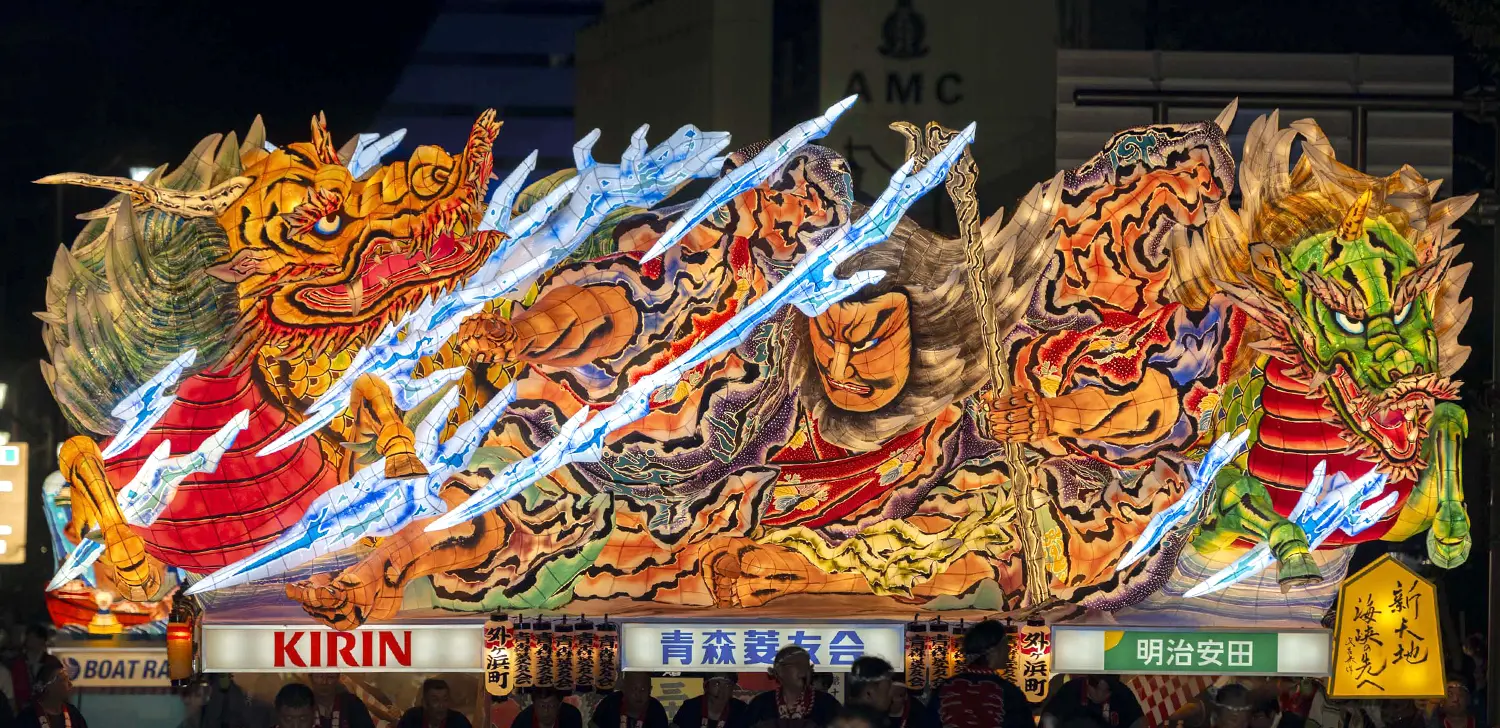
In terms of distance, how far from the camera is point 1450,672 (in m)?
8.99

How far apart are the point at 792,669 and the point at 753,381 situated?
1.47m

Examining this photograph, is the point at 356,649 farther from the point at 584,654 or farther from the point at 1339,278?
the point at 1339,278

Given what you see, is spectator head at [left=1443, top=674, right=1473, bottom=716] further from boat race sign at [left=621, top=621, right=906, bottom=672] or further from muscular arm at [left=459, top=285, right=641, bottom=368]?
muscular arm at [left=459, top=285, right=641, bottom=368]

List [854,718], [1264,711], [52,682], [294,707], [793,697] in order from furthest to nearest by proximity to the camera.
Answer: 1. [1264,711]
2. [52,682]
3. [793,697]
4. [294,707]
5. [854,718]

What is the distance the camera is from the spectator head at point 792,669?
25.0ft

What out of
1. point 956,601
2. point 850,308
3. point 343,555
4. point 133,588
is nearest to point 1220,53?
point 850,308

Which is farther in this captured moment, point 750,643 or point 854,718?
point 750,643

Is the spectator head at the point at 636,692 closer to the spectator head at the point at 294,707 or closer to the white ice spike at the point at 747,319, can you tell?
the white ice spike at the point at 747,319

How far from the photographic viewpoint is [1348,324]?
8688 millimetres

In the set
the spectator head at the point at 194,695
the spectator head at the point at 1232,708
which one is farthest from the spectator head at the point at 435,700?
the spectator head at the point at 1232,708

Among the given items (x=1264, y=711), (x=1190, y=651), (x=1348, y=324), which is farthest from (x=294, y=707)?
(x=1348, y=324)

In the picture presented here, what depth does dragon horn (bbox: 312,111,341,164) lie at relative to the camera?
8.48 m

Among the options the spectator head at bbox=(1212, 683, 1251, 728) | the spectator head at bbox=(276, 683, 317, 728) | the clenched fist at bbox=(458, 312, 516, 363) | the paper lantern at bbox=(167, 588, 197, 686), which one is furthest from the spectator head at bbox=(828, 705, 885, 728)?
the paper lantern at bbox=(167, 588, 197, 686)

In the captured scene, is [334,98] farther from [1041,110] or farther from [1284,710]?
[1284,710]
